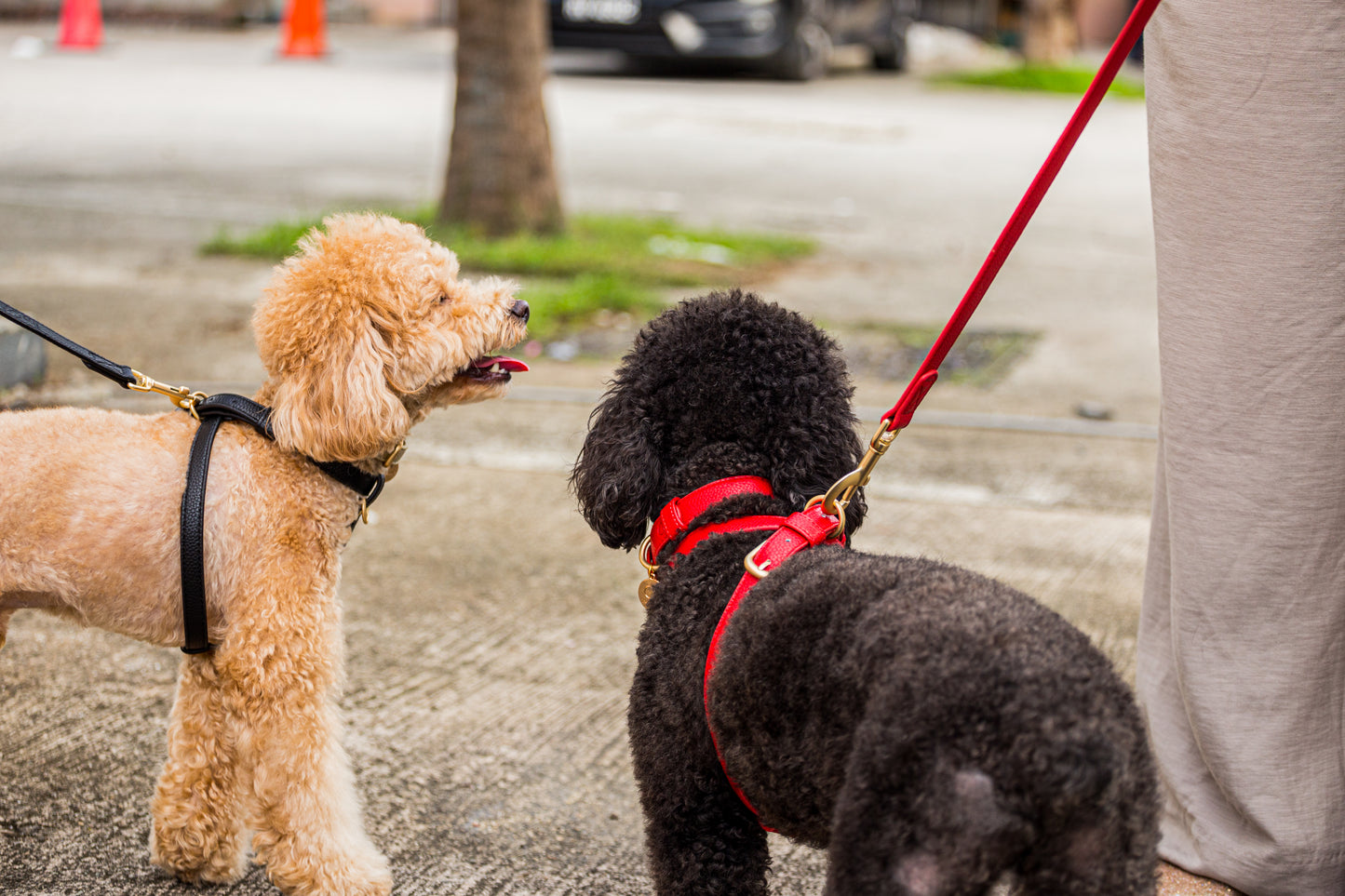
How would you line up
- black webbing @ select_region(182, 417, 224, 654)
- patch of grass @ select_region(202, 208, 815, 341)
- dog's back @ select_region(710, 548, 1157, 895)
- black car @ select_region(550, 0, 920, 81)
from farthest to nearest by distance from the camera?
black car @ select_region(550, 0, 920, 81)
patch of grass @ select_region(202, 208, 815, 341)
black webbing @ select_region(182, 417, 224, 654)
dog's back @ select_region(710, 548, 1157, 895)

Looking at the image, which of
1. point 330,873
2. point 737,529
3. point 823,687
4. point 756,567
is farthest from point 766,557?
point 330,873

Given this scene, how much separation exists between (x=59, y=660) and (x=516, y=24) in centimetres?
539

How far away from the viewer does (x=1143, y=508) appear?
460cm

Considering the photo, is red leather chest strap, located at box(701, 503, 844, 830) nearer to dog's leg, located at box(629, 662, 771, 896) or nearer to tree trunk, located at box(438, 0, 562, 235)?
dog's leg, located at box(629, 662, 771, 896)

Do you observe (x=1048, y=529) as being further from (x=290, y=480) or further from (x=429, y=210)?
(x=429, y=210)

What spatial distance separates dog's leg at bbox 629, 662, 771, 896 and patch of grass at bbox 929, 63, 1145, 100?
59.8 feet

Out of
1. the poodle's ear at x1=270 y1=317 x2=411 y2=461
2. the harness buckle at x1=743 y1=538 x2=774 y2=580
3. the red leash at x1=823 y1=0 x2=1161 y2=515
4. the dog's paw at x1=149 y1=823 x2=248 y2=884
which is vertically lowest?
the dog's paw at x1=149 y1=823 x2=248 y2=884

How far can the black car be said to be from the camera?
50.2ft

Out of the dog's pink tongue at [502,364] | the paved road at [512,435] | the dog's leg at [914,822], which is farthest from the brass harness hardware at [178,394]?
the dog's leg at [914,822]

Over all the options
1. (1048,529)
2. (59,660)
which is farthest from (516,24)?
(59,660)

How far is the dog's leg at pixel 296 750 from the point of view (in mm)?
2410

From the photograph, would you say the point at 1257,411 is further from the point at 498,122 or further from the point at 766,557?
the point at 498,122

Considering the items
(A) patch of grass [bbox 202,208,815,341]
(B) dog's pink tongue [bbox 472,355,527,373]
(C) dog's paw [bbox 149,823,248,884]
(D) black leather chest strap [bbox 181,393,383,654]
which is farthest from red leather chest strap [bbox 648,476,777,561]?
(A) patch of grass [bbox 202,208,815,341]

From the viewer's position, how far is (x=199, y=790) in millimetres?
2531
